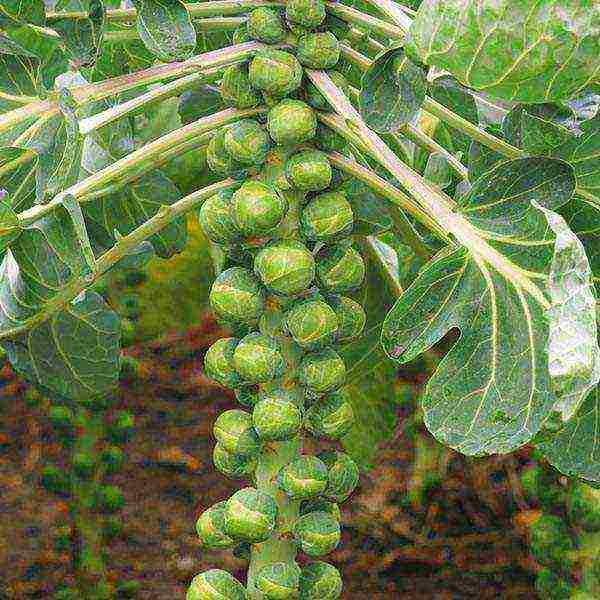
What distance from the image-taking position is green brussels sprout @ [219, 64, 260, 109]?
3.61 ft

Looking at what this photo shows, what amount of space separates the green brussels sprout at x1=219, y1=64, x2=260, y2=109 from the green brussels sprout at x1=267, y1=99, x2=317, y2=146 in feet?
0.18

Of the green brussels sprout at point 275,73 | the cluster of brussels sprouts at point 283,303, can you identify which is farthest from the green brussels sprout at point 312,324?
the green brussels sprout at point 275,73

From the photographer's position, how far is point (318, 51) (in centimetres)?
108

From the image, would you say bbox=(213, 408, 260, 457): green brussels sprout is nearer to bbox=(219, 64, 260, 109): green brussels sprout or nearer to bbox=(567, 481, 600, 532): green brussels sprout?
bbox=(219, 64, 260, 109): green brussels sprout

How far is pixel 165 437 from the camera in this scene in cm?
363

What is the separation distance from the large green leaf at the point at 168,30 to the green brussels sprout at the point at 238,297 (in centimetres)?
23

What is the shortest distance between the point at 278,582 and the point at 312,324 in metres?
0.25

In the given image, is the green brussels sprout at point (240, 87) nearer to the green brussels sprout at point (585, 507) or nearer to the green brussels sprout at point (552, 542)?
the green brussels sprout at point (585, 507)

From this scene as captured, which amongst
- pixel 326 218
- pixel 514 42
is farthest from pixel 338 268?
pixel 514 42

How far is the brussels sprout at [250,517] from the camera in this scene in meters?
1.00

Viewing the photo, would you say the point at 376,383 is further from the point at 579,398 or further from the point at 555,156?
the point at 579,398

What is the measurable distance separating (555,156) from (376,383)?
578mm

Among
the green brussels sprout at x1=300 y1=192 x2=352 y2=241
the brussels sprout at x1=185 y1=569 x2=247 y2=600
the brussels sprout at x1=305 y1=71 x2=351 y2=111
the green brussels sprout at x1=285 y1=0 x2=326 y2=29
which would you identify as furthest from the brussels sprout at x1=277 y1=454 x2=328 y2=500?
the green brussels sprout at x1=285 y1=0 x2=326 y2=29

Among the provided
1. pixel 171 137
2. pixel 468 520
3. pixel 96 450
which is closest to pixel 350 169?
pixel 171 137
